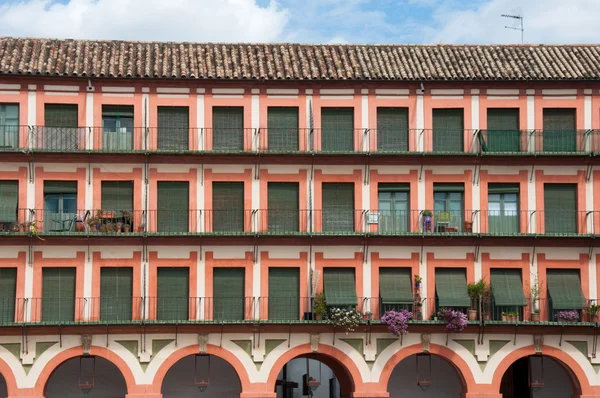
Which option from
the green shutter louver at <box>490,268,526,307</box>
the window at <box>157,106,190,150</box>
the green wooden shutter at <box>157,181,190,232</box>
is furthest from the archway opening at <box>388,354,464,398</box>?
the window at <box>157,106,190,150</box>

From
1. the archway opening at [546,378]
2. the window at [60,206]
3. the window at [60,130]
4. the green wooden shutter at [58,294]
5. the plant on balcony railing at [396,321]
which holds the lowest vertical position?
the archway opening at [546,378]

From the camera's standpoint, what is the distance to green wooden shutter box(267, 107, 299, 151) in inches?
2026

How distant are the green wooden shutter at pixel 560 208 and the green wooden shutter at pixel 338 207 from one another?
28.1ft

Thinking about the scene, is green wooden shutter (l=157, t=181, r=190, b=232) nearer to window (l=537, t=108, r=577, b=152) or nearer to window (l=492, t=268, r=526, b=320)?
window (l=492, t=268, r=526, b=320)

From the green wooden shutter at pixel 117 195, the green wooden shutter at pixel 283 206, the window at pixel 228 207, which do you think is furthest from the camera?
the green wooden shutter at pixel 283 206

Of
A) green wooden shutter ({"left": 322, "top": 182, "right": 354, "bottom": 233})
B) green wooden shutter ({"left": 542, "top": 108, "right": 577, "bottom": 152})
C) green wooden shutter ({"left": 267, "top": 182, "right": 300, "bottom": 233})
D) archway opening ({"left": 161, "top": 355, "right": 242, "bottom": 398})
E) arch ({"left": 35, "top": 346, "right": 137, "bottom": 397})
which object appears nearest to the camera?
arch ({"left": 35, "top": 346, "right": 137, "bottom": 397})

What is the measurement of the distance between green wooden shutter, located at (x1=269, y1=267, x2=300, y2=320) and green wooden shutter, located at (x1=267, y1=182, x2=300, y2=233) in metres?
1.86

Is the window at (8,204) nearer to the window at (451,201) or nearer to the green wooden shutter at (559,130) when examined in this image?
the window at (451,201)

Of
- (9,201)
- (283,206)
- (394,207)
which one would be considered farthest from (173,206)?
(394,207)

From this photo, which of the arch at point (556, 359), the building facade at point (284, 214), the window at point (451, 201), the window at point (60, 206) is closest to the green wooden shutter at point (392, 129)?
the building facade at point (284, 214)

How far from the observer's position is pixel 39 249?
49.6 metres

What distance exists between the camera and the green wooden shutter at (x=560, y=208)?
51.5 m

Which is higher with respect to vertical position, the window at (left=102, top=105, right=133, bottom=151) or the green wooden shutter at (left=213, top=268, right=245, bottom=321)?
the window at (left=102, top=105, right=133, bottom=151)

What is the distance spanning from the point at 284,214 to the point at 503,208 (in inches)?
379
